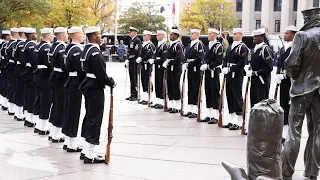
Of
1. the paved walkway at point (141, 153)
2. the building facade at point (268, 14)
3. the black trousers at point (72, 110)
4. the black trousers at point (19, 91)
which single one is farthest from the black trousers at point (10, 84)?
the building facade at point (268, 14)

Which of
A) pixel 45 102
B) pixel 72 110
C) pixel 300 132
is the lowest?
pixel 45 102

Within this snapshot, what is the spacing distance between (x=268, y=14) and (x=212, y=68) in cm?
7574

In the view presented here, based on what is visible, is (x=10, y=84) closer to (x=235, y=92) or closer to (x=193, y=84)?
(x=193, y=84)

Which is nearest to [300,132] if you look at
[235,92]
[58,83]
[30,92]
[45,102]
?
[235,92]

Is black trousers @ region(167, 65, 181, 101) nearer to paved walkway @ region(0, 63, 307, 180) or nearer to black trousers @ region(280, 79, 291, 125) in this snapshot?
paved walkway @ region(0, 63, 307, 180)

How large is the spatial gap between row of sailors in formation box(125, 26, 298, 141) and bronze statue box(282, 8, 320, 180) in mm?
2943

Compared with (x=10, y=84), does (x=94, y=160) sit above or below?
below

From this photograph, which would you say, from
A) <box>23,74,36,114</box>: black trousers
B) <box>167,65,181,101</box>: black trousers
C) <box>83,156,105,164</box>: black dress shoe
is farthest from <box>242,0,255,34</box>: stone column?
<box>83,156,105,164</box>: black dress shoe

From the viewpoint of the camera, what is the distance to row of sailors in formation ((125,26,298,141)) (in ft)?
35.0

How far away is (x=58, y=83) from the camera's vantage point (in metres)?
10.3

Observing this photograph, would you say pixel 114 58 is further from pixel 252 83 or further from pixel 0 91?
pixel 252 83

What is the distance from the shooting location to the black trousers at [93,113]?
866 cm

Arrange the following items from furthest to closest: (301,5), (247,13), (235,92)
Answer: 1. (247,13)
2. (301,5)
3. (235,92)

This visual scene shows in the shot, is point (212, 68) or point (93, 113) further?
point (212, 68)
